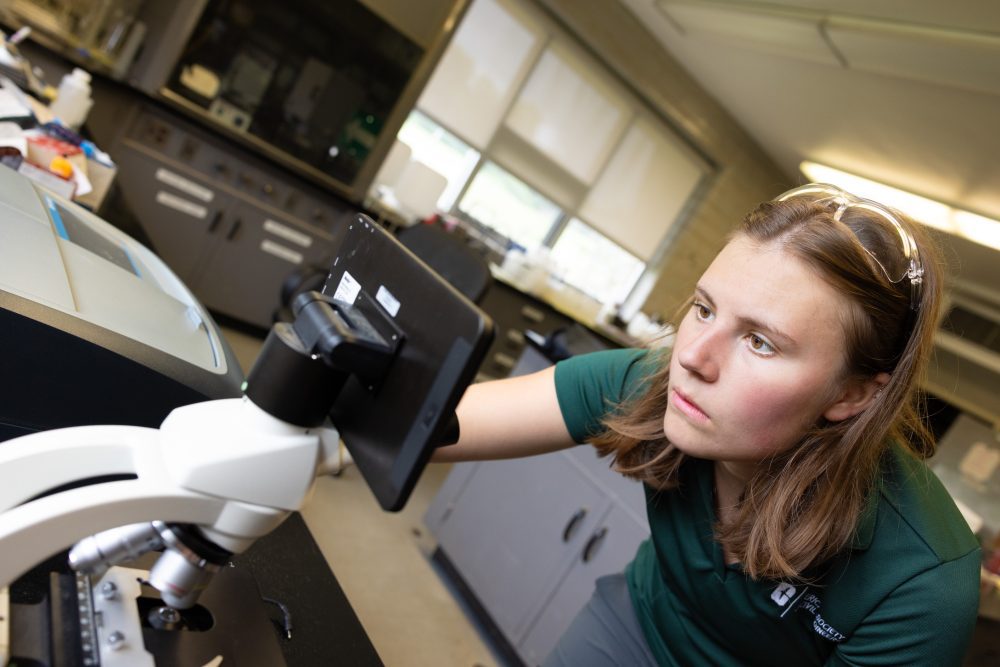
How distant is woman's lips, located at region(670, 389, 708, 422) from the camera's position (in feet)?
2.44

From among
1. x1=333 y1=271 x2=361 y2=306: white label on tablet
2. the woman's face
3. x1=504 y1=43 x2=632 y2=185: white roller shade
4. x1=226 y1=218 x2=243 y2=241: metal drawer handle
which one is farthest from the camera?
x1=504 y1=43 x2=632 y2=185: white roller shade

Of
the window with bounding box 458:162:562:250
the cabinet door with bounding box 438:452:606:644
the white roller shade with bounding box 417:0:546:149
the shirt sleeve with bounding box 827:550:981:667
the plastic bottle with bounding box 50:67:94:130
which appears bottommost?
the cabinet door with bounding box 438:452:606:644

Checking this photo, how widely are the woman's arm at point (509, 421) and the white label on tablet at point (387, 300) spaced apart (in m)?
0.36

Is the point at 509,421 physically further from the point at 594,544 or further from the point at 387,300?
the point at 594,544

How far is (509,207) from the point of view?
200 inches

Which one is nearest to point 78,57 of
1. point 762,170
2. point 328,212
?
point 328,212

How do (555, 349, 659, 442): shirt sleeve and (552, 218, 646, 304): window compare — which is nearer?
(555, 349, 659, 442): shirt sleeve

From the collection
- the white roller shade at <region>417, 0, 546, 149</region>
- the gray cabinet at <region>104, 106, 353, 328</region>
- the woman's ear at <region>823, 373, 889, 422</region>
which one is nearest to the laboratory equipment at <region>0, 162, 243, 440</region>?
the woman's ear at <region>823, 373, 889, 422</region>

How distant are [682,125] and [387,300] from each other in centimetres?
542

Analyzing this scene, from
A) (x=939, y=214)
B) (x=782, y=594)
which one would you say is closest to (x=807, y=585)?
(x=782, y=594)

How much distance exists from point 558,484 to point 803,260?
1577mm

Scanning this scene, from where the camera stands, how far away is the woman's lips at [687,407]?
0.74m

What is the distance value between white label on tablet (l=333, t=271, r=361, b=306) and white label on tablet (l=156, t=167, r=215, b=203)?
3.02 meters

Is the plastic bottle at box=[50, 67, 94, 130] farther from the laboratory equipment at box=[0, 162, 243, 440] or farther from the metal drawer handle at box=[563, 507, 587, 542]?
the metal drawer handle at box=[563, 507, 587, 542]
